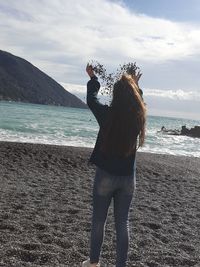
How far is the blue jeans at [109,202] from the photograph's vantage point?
192 inches

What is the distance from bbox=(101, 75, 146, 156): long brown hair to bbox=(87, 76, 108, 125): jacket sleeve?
0.11m

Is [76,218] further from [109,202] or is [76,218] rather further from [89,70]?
[89,70]

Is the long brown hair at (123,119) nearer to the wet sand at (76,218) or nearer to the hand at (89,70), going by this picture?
the hand at (89,70)

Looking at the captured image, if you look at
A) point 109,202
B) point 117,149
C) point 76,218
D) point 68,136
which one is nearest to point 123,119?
point 117,149

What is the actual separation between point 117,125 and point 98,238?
1262 mm

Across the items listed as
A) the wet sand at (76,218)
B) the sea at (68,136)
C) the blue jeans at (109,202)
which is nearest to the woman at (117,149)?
the blue jeans at (109,202)

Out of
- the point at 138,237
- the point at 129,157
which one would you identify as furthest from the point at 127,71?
the point at 138,237

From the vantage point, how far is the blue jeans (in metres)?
4.87

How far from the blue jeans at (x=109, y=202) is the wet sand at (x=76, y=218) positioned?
1.26m

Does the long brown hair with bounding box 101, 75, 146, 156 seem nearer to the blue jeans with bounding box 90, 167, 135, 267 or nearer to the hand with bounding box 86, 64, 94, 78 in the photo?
the blue jeans with bounding box 90, 167, 135, 267

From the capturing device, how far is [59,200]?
10719 millimetres

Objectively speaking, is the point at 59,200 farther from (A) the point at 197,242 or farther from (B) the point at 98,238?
(B) the point at 98,238

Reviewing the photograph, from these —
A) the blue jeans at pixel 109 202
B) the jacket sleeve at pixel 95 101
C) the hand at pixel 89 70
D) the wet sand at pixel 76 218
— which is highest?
the hand at pixel 89 70

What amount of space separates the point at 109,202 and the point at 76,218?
398 centimetres
